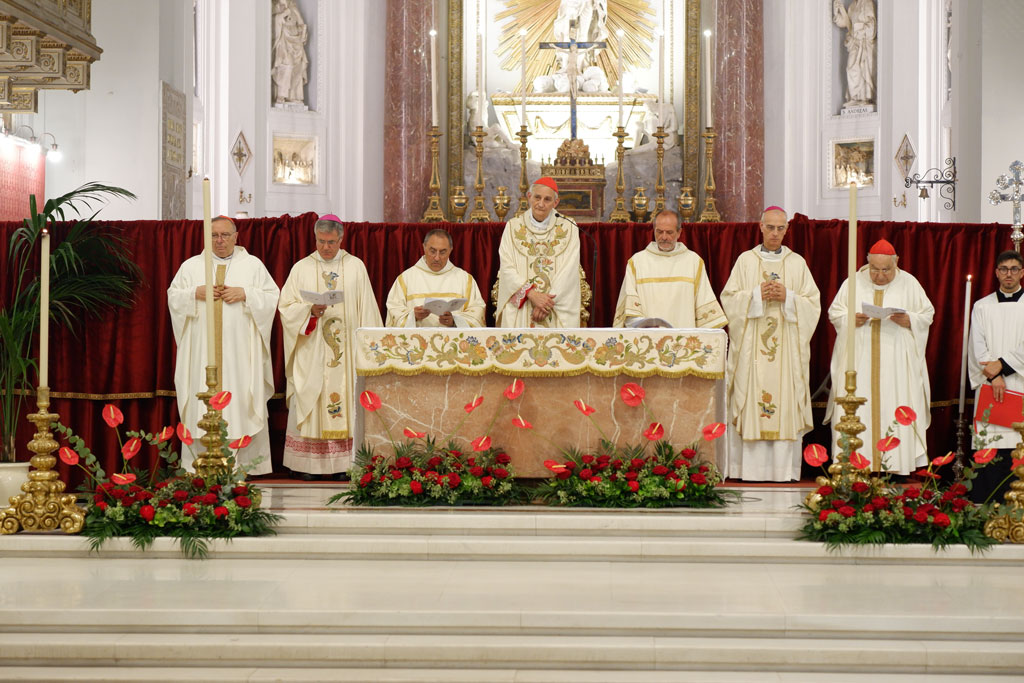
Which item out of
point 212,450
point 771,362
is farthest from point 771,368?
point 212,450

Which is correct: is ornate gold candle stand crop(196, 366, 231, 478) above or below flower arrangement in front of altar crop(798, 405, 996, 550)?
above

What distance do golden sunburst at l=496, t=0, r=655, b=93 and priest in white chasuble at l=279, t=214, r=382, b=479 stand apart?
7.48m

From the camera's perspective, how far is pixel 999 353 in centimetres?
752

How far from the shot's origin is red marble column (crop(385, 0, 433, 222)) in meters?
14.8

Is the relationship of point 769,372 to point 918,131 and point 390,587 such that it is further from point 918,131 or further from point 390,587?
point 918,131

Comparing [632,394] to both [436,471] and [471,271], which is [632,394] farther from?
[471,271]

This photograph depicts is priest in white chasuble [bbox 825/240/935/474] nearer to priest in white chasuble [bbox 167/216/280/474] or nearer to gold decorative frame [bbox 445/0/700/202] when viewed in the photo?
priest in white chasuble [bbox 167/216/280/474]

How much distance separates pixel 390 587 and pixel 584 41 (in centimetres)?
1076

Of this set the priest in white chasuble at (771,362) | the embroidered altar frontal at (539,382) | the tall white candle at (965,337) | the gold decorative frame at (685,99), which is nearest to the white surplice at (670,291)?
the priest in white chasuble at (771,362)

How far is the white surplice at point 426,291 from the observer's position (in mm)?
7867

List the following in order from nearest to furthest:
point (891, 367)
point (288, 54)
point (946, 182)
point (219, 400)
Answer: point (219, 400)
point (891, 367)
point (946, 182)
point (288, 54)

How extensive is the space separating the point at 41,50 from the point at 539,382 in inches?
202

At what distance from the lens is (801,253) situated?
28.0ft

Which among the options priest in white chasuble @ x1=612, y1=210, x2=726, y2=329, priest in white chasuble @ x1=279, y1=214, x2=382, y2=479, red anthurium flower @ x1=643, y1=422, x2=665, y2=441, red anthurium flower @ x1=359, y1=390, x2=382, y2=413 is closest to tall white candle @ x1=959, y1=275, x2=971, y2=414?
priest in white chasuble @ x1=612, y1=210, x2=726, y2=329
